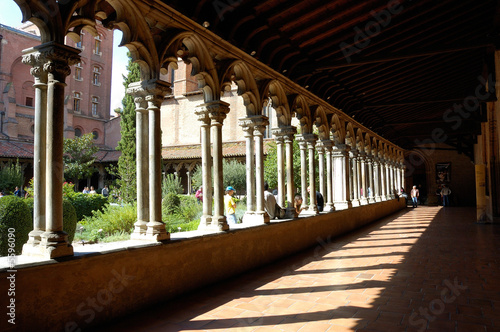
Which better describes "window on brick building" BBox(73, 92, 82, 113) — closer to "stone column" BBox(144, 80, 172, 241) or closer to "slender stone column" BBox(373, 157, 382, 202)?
"slender stone column" BBox(373, 157, 382, 202)

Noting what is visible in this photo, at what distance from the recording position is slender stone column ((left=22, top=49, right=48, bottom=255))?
2.78 m

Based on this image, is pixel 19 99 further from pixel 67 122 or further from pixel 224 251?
pixel 224 251

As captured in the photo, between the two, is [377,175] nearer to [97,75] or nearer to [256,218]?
[256,218]

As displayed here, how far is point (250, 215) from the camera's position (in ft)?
17.8

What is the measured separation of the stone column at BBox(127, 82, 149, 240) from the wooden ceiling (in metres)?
0.98

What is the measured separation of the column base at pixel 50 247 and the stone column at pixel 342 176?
278 inches

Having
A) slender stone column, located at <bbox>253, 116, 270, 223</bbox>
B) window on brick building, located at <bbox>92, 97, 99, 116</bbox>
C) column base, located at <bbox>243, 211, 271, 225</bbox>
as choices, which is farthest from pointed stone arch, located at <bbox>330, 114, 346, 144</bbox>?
window on brick building, located at <bbox>92, 97, 99, 116</bbox>

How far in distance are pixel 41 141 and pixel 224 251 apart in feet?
7.58

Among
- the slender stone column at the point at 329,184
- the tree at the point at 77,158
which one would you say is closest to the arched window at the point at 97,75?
the tree at the point at 77,158

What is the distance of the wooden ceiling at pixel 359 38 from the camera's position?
4.61m

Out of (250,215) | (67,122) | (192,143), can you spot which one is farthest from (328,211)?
(67,122)

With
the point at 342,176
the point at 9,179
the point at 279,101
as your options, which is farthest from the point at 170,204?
the point at 9,179

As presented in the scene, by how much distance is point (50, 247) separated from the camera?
2.64 metres

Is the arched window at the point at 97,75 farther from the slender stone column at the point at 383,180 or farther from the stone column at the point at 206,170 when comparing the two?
the stone column at the point at 206,170
